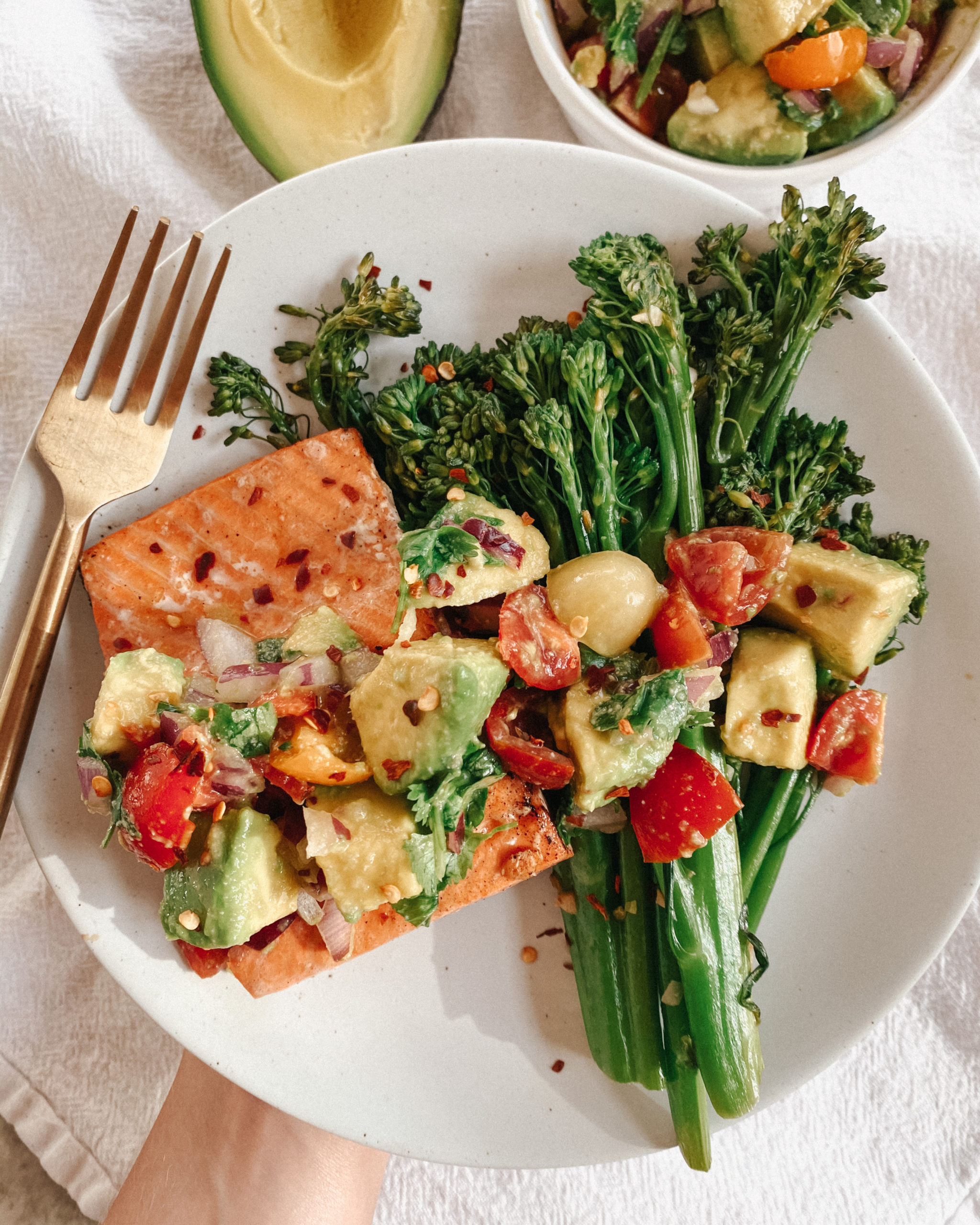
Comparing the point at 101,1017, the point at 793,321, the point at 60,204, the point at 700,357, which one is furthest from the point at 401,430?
the point at 101,1017

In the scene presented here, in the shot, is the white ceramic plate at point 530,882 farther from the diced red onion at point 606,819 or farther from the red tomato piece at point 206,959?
the diced red onion at point 606,819

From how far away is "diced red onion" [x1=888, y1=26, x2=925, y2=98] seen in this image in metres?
2.17

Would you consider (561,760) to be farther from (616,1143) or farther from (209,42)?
(209,42)

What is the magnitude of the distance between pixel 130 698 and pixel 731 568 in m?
1.37

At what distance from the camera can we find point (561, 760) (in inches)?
76.1

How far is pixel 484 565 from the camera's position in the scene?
1.92 meters

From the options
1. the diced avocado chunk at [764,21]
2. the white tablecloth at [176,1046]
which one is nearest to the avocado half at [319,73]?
the white tablecloth at [176,1046]

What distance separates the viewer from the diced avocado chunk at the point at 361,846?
1800mm

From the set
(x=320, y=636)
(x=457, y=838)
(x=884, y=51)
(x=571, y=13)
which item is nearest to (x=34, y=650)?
(x=320, y=636)

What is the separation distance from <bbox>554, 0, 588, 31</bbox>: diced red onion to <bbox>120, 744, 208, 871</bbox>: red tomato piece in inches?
83.7

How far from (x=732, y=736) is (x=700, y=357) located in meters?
0.97

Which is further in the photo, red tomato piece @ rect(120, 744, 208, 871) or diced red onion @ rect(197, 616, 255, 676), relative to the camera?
diced red onion @ rect(197, 616, 255, 676)

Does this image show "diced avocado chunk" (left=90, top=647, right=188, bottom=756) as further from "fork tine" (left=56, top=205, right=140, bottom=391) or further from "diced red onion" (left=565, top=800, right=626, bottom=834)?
"diced red onion" (left=565, top=800, right=626, bottom=834)

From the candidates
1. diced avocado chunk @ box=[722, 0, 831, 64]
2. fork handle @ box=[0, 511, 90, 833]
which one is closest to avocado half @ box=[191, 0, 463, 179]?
diced avocado chunk @ box=[722, 0, 831, 64]
